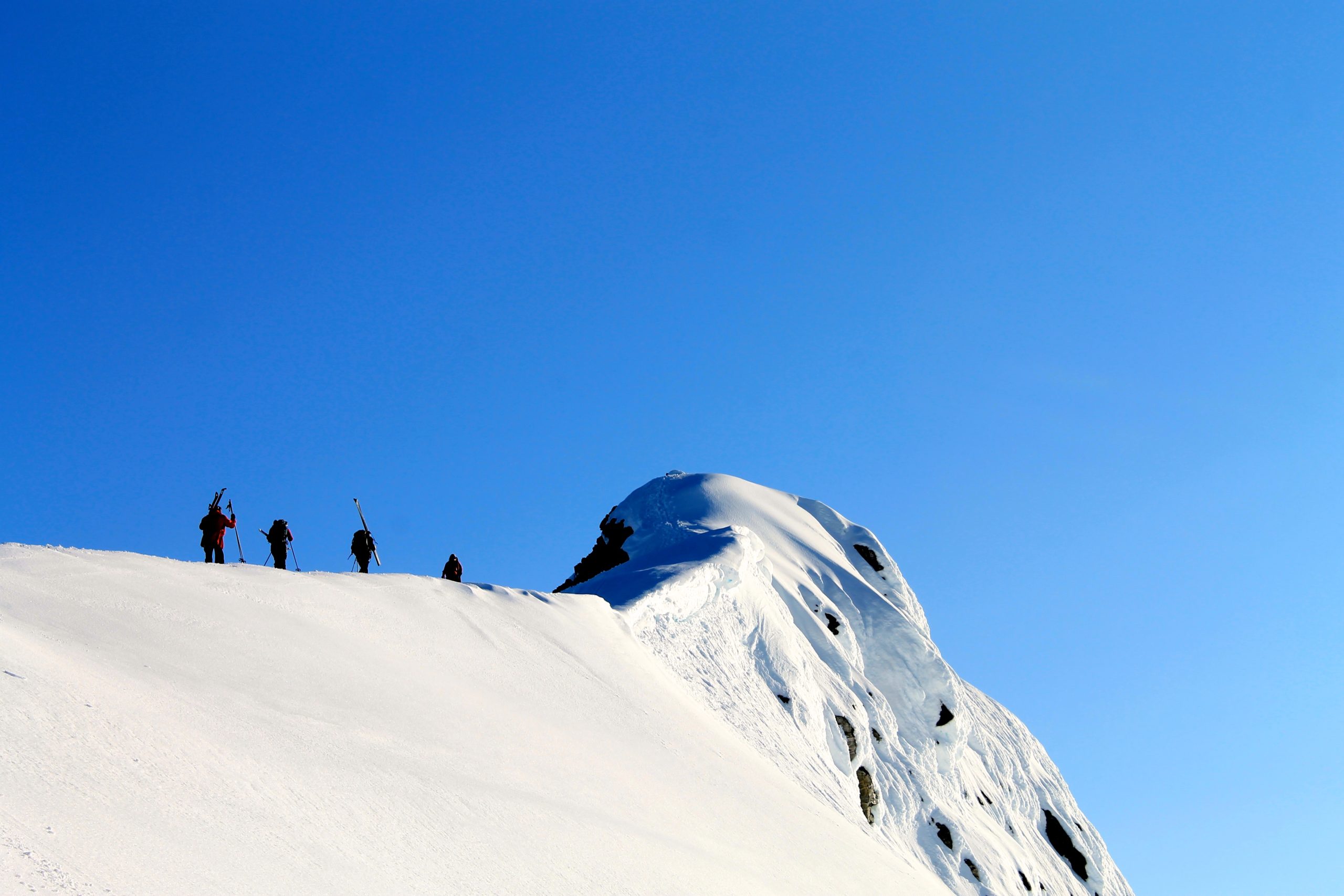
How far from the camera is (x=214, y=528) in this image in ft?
53.8

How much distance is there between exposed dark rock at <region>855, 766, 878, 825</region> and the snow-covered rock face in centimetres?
7

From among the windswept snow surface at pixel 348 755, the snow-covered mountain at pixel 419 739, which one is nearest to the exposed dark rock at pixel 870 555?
the snow-covered mountain at pixel 419 739

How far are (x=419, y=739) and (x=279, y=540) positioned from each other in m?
7.99

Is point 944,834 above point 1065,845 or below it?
below

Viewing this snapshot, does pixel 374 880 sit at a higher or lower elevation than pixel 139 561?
lower

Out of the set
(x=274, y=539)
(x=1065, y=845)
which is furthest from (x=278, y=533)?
(x=1065, y=845)

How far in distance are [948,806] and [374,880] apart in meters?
28.8

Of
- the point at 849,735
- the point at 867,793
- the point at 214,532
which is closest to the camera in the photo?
the point at 214,532

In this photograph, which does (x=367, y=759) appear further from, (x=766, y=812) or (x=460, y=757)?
(x=766, y=812)

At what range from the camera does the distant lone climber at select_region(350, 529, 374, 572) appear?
19.9 m

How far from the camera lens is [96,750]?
7.80 metres

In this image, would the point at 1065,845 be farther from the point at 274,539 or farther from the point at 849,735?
the point at 274,539

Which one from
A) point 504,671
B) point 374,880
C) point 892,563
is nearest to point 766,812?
point 504,671

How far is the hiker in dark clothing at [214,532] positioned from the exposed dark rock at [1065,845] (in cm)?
3918
